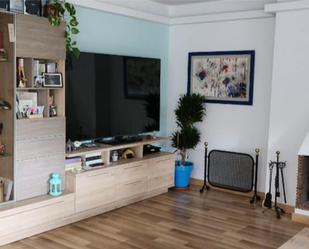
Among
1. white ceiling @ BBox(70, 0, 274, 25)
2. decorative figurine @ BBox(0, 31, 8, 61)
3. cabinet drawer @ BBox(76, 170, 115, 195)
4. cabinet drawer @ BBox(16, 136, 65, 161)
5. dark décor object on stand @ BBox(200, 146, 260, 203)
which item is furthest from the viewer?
dark décor object on stand @ BBox(200, 146, 260, 203)

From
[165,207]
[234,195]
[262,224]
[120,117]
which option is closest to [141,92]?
[120,117]

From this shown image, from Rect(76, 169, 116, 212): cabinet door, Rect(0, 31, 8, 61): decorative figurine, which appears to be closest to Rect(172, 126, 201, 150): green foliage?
Rect(76, 169, 116, 212): cabinet door

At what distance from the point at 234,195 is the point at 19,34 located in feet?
10.9

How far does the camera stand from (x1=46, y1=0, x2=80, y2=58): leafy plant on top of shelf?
3.95 meters

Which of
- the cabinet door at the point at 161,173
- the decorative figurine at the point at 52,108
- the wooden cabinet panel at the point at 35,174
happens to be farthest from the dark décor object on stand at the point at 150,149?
the decorative figurine at the point at 52,108

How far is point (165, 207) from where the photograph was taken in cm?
484

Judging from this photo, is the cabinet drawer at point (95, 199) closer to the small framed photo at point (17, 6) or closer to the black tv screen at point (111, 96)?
the black tv screen at point (111, 96)

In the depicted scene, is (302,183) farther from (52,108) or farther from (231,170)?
(52,108)

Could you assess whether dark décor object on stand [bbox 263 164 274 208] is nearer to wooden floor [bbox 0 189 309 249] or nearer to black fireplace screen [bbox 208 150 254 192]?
wooden floor [bbox 0 189 309 249]

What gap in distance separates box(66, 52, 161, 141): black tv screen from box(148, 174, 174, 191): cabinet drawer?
2.05 feet

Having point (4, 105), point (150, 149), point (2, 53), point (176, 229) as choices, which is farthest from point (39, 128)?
point (150, 149)

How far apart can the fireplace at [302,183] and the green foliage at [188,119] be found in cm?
158

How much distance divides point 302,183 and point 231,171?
1.18 metres

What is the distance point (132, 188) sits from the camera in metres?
4.89
